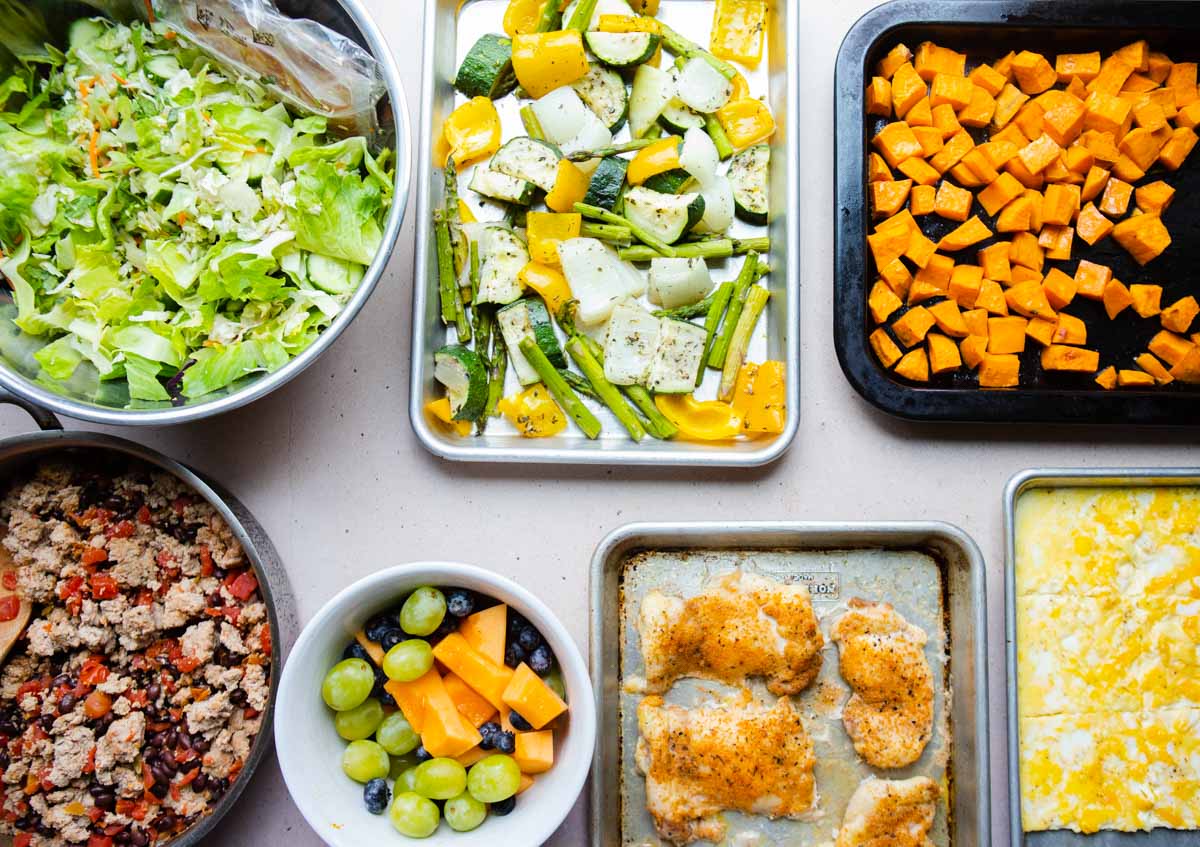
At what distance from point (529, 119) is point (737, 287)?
0.55 meters

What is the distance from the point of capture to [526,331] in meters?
1.80

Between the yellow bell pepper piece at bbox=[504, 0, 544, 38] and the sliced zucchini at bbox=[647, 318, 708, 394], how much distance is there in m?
0.68

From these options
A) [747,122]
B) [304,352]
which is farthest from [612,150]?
[304,352]

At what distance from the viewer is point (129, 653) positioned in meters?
1.65

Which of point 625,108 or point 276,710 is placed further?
point 625,108

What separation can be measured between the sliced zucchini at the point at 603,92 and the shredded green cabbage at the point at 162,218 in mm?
457

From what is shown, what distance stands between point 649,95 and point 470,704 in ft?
4.03

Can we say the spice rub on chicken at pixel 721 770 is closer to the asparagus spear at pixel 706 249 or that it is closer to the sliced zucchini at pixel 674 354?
the sliced zucchini at pixel 674 354

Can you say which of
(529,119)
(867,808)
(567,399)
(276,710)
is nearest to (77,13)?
(529,119)

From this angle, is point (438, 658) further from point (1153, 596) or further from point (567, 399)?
point (1153, 596)

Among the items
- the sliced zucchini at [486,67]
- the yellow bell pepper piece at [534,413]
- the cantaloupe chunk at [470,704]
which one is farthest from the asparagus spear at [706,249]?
the cantaloupe chunk at [470,704]

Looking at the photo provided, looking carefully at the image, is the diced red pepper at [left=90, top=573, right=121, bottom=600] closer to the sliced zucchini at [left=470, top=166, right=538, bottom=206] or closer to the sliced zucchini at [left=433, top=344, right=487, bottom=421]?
the sliced zucchini at [left=433, top=344, right=487, bottom=421]

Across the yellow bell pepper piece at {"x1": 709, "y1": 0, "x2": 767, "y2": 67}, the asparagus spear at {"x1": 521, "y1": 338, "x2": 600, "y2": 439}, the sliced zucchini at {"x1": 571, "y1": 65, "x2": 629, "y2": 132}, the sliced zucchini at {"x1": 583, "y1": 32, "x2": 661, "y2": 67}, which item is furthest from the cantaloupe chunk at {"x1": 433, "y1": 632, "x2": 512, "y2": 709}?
the yellow bell pepper piece at {"x1": 709, "y1": 0, "x2": 767, "y2": 67}

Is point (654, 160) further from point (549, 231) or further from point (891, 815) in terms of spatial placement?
point (891, 815)
